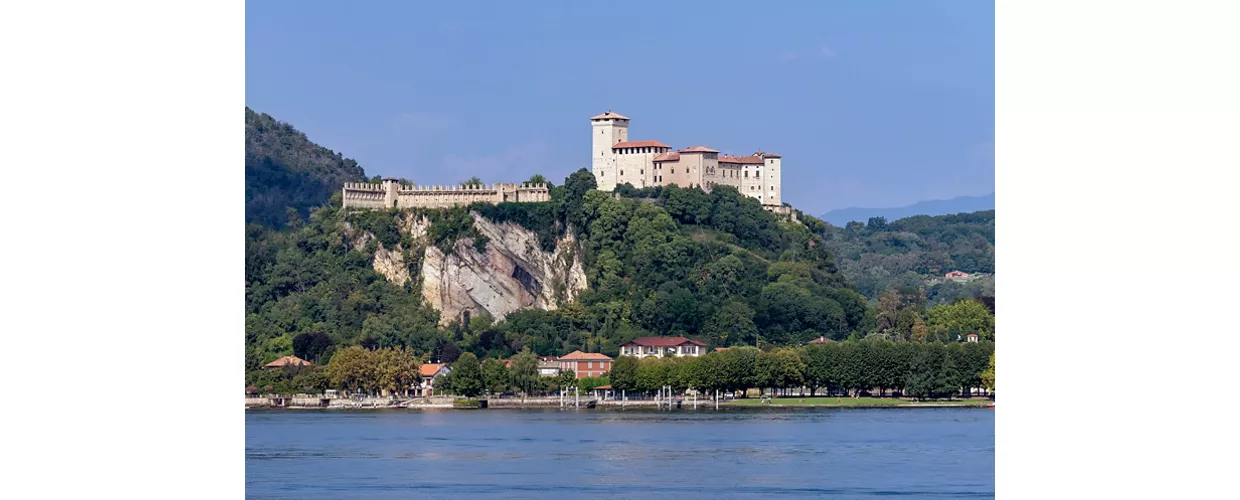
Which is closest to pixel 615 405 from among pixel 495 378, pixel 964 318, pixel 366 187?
pixel 495 378

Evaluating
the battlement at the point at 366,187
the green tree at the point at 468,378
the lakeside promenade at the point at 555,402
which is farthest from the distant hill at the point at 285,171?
the green tree at the point at 468,378

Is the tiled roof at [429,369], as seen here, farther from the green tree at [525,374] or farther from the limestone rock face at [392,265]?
the limestone rock face at [392,265]

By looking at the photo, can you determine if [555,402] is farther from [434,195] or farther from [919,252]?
[919,252]

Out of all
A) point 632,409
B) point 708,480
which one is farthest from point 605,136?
point 708,480

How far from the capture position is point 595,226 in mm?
52094

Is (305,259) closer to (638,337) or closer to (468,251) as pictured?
(468,251)

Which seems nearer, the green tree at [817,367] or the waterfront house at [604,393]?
the green tree at [817,367]

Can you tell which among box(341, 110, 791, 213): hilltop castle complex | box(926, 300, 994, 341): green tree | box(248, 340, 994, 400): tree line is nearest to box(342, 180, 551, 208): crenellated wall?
box(341, 110, 791, 213): hilltop castle complex

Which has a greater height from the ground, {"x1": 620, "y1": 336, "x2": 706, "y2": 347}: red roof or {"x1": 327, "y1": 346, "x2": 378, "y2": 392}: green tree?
{"x1": 620, "y1": 336, "x2": 706, "y2": 347}: red roof

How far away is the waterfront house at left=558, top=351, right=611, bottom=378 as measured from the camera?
47.2m

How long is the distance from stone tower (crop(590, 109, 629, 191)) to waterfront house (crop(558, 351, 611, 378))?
29.6ft

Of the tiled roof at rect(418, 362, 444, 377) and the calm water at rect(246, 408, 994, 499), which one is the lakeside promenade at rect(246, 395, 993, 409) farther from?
the calm water at rect(246, 408, 994, 499)

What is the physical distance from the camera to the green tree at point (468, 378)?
4503cm

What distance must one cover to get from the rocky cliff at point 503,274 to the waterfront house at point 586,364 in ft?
17.9
